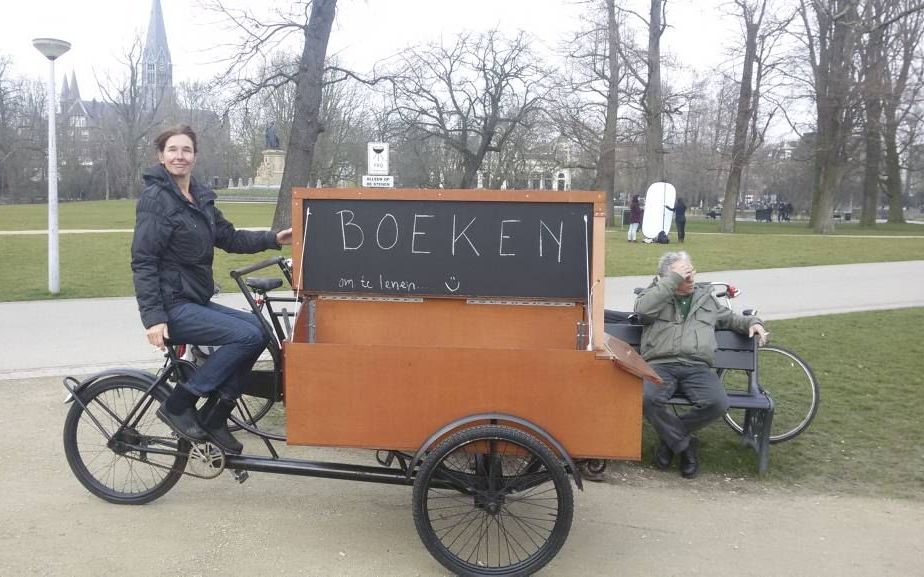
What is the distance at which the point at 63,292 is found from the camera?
10844mm

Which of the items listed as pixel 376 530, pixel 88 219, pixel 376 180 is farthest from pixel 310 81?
pixel 88 219

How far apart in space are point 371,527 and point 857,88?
2903cm

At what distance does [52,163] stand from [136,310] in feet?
12.0

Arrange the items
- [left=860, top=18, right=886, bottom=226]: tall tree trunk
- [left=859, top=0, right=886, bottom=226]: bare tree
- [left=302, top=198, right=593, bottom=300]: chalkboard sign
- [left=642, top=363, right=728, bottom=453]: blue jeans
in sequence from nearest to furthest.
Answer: [left=302, top=198, right=593, bottom=300]: chalkboard sign < [left=642, top=363, right=728, bottom=453]: blue jeans < [left=859, top=0, right=886, bottom=226]: bare tree < [left=860, top=18, right=886, bottom=226]: tall tree trunk

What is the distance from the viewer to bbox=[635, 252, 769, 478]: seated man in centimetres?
441

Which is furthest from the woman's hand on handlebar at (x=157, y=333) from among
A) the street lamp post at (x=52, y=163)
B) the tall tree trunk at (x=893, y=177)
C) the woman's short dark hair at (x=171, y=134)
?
the tall tree trunk at (x=893, y=177)

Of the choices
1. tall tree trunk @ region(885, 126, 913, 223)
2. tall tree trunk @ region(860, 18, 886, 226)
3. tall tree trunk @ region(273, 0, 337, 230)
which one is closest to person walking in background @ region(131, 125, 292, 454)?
tall tree trunk @ region(273, 0, 337, 230)

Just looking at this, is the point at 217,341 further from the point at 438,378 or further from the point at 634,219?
the point at 634,219

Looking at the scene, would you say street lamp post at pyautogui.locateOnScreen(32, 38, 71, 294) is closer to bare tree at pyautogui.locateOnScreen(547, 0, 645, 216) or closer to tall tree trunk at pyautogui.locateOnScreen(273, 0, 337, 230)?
tall tree trunk at pyautogui.locateOnScreen(273, 0, 337, 230)

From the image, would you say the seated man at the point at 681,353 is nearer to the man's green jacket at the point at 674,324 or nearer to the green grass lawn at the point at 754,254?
Result: the man's green jacket at the point at 674,324

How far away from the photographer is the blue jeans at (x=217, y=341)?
138 inches

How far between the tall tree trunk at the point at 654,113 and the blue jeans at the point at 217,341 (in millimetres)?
27034

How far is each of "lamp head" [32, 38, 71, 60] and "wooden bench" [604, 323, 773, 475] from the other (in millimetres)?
9941

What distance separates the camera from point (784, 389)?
5918mm
